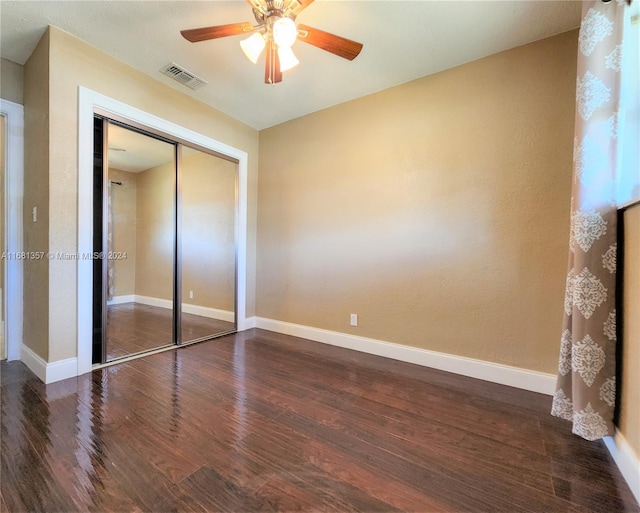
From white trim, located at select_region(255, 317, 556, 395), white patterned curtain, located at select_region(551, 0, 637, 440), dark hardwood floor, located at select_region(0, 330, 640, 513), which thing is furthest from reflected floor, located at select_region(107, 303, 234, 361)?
white patterned curtain, located at select_region(551, 0, 637, 440)

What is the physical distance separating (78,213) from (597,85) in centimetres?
351

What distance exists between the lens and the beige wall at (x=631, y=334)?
122cm

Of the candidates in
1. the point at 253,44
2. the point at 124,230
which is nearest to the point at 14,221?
the point at 124,230

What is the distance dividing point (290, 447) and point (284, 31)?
2.27 meters

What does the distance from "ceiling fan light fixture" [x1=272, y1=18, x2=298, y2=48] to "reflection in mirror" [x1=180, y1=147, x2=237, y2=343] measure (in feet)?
6.35

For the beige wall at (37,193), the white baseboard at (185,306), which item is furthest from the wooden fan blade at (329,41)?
the white baseboard at (185,306)

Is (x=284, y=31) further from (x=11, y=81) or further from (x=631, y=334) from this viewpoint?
(x=11, y=81)

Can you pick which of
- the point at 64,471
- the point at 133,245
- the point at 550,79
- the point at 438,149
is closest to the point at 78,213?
the point at 133,245

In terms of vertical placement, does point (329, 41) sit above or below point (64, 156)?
above

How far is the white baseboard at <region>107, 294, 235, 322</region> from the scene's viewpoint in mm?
3268

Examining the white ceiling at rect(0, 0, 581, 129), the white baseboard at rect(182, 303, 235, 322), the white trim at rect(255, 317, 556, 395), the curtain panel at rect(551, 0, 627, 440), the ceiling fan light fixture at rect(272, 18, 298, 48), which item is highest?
the white ceiling at rect(0, 0, 581, 129)

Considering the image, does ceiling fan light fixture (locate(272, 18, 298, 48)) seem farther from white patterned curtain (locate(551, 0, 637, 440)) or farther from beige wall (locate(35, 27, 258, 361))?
beige wall (locate(35, 27, 258, 361))

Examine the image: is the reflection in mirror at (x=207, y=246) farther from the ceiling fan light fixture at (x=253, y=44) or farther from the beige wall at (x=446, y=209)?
the ceiling fan light fixture at (x=253, y=44)

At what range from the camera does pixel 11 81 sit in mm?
2391
